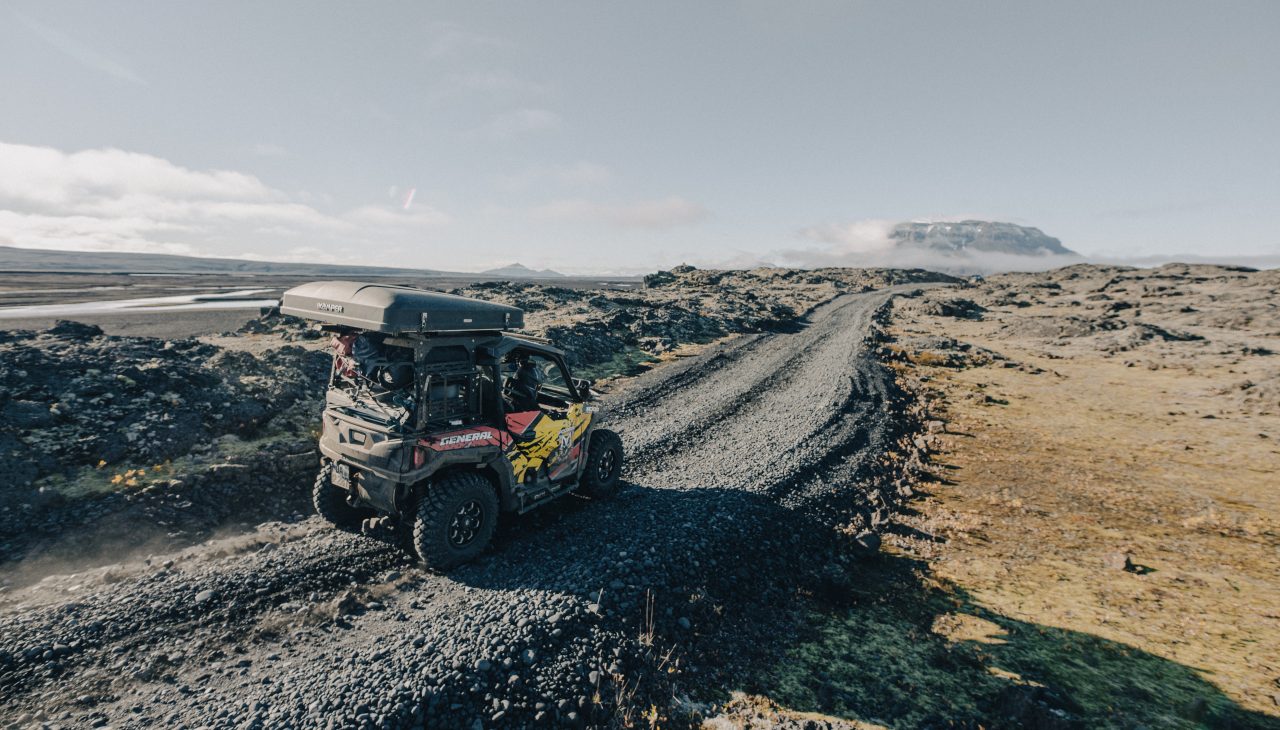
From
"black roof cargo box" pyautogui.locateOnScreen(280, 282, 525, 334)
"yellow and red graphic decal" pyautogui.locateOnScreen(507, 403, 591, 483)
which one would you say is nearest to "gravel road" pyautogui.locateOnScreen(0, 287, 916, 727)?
Answer: "yellow and red graphic decal" pyautogui.locateOnScreen(507, 403, 591, 483)

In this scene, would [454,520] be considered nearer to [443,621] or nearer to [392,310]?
[443,621]

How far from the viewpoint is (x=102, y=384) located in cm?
1051

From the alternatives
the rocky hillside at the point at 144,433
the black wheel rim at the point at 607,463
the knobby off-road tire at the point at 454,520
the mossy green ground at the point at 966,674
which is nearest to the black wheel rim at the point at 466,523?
the knobby off-road tire at the point at 454,520

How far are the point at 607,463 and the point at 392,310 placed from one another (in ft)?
15.1

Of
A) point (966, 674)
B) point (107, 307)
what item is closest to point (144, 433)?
point (966, 674)

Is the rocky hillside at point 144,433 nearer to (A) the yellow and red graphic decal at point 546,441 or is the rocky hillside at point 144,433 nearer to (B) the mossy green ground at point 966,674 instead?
(A) the yellow and red graphic decal at point 546,441

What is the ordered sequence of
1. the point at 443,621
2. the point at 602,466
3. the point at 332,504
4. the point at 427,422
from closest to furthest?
the point at 443,621 → the point at 427,422 → the point at 332,504 → the point at 602,466

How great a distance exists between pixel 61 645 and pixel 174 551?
8.76 feet

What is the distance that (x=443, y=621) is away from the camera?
542cm

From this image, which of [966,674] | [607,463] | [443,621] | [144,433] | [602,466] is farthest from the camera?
[144,433]

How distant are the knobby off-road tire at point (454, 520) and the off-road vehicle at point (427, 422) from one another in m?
0.01

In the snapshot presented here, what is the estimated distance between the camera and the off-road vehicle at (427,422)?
598cm

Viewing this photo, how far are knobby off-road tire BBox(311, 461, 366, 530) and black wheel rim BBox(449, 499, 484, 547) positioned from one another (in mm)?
1966

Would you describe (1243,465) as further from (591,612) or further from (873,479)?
(591,612)
